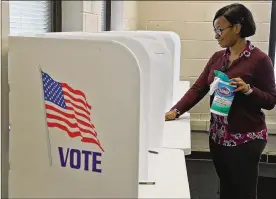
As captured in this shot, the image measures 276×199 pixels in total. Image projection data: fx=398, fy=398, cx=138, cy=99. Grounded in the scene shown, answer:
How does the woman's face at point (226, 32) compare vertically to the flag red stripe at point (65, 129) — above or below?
above

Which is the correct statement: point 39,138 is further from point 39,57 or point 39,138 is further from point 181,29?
point 181,29

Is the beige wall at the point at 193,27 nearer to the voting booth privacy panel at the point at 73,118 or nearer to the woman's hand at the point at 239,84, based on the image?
the woman's hand at the point at 239,84

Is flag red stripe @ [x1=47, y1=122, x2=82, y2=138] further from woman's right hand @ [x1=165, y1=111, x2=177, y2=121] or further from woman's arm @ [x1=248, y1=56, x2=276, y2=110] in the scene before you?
woman's arm @ [x1=248, y1=56, x2=276, y2=110]

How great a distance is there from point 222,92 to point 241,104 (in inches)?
8.2

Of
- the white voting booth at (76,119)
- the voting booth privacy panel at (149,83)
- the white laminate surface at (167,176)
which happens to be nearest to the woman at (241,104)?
the voting booth privacy panel at (149,83)

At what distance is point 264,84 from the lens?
2.13 m

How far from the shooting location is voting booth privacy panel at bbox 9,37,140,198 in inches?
38.0

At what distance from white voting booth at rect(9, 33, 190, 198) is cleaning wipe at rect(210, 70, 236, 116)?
945 millimetres

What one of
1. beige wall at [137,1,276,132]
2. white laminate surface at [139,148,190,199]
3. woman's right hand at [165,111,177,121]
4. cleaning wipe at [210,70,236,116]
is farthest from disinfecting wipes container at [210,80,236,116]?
beige wall at [137,1,276,132]

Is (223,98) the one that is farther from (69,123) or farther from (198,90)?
(69,123)

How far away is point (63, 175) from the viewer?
103 cm

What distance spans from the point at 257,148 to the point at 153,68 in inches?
43.2

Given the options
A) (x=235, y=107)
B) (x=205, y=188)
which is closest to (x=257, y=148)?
(x=235, y=107)

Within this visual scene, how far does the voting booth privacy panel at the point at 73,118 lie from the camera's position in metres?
0.96
